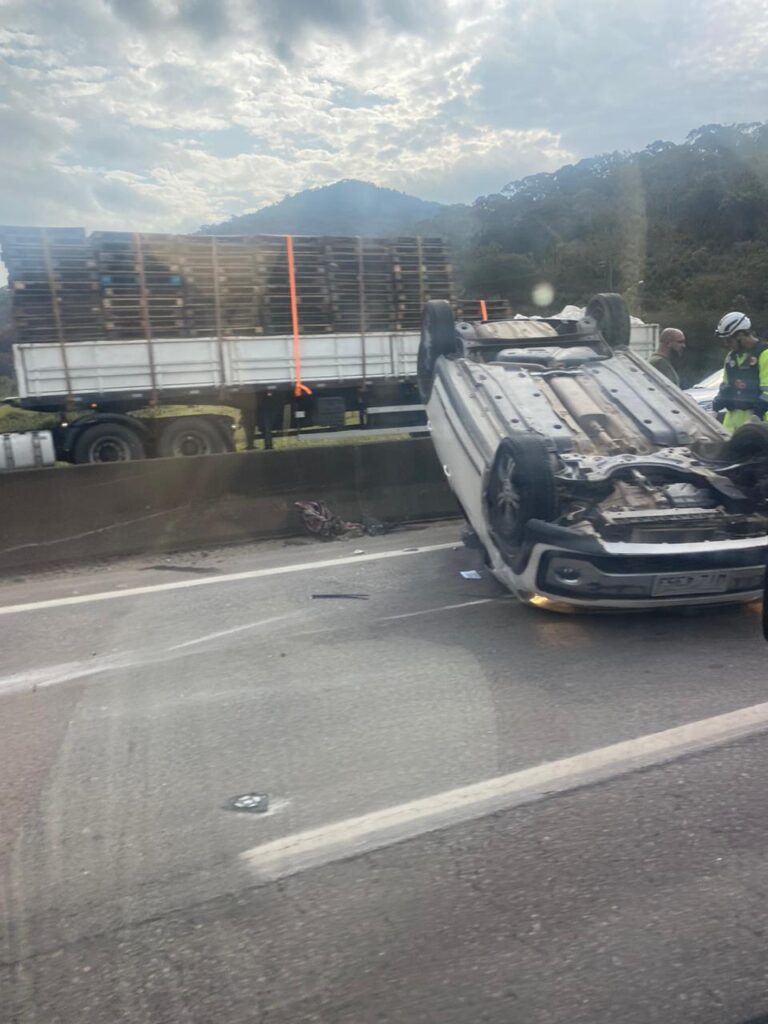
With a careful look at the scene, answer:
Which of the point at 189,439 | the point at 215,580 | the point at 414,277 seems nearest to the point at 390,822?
the point at 215,580

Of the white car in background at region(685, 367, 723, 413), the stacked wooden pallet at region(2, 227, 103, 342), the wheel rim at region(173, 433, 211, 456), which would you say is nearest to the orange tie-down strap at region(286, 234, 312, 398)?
the wheel rim at region(173, 433, 211, 456)

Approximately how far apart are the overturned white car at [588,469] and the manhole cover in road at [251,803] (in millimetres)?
2298

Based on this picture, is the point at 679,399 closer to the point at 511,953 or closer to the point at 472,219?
the point at 511,953

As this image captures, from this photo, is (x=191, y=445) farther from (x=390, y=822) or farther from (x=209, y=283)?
(x=390, y=822)

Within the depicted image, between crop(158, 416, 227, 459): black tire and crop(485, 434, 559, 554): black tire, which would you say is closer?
crop(485, 434, 559, 554): black tire

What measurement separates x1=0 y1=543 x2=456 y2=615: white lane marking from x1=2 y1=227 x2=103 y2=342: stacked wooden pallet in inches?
266

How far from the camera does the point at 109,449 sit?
13297 millimetres

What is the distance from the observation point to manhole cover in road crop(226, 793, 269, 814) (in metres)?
3.56

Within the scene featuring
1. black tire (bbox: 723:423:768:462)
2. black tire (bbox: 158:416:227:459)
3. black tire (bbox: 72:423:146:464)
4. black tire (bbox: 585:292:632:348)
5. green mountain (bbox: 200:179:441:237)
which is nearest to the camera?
black tire (bbox: 723:423:768:462)

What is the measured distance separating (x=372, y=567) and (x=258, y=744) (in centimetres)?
358

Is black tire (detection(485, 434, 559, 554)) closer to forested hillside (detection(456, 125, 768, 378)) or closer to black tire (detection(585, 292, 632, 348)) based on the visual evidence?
black tire (detection(585, 292, 632, 348))

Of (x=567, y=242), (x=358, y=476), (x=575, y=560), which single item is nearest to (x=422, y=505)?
(x=358, y=476)

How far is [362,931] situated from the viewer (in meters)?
2.80

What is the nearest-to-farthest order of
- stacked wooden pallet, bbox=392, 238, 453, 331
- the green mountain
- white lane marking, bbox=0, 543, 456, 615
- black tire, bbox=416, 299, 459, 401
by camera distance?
1. white lane marking, bbox=0, 543, 456, 615
2. black tire, bbox=416, 299, 459, 401
3. stacked wooden pallet, bbox=392, 238, 453, 331
4. the green mountain
